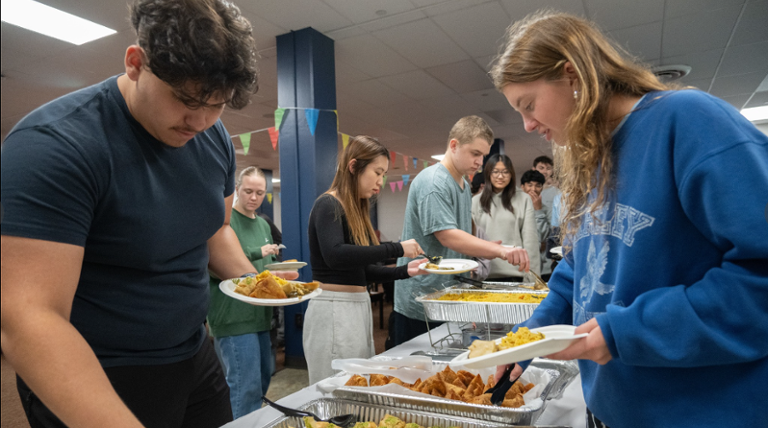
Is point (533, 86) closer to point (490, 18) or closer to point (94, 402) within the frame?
point (94, 402)

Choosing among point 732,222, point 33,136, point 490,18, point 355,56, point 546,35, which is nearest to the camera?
point 33,136

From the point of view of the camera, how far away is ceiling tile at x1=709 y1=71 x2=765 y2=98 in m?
5.34

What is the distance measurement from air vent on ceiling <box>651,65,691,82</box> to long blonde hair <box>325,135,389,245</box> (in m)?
4.20

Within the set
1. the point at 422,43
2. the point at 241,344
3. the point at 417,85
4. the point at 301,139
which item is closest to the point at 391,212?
the point at 417,85

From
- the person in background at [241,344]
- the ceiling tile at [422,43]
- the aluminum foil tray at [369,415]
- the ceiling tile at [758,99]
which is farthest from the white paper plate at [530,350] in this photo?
the ceiling tile at [758,99]

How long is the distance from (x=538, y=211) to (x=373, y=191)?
2.49 meters

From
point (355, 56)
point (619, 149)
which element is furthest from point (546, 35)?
point (355, 56)

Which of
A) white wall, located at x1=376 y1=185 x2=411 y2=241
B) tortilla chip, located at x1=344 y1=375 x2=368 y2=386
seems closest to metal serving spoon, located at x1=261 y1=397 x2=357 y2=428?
tortilla chip, located at x1=344 y1=375 x2=368 y2=386

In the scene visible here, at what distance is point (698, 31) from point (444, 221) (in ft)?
11.6

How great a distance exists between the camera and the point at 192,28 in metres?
0.61

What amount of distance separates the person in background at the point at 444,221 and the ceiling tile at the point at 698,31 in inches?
108

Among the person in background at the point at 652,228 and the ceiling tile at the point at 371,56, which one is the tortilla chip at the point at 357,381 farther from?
the ceiling tile at the point at 371,56

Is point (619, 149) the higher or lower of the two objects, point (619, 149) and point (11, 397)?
the higher

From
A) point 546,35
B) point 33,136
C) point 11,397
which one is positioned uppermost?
point 546,35
